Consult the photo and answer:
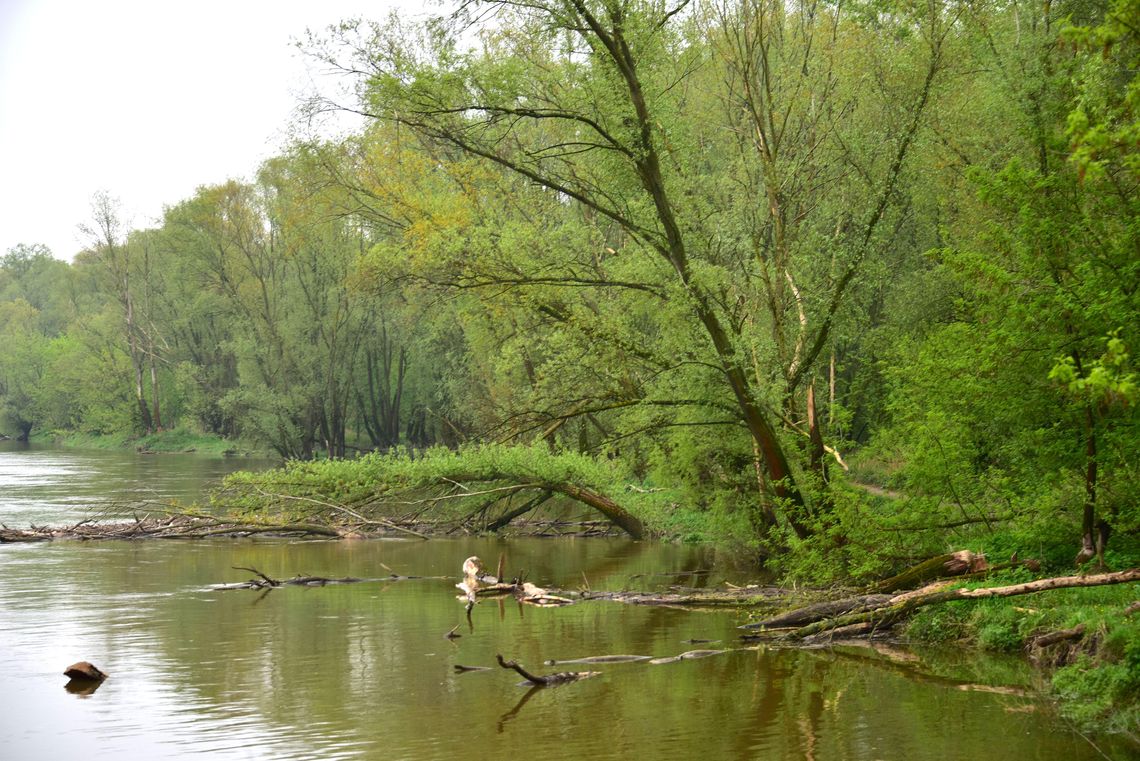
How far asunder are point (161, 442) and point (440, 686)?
6876cm

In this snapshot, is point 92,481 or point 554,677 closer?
point 554,677

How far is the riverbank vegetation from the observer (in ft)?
44.8

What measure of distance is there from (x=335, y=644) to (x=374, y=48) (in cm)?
976

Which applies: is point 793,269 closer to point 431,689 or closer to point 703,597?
point 703,597

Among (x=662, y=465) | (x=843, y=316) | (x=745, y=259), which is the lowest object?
(x=662, y=465)

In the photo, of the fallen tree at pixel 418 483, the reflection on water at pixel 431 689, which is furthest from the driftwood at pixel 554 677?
the fallen tree at pixel 418 483

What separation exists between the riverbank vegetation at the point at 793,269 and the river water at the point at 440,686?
9.32 feet

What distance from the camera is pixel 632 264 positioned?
2189 centimetres

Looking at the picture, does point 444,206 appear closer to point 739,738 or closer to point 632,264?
point 632,264

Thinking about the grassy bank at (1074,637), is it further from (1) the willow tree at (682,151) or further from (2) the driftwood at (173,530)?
(2) the driftwood at (173,530)

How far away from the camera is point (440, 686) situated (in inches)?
508

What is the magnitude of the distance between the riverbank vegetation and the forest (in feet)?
0.23

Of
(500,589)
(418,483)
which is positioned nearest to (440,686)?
(500,589)

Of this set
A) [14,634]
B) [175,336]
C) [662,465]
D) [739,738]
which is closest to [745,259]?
[662,465]
